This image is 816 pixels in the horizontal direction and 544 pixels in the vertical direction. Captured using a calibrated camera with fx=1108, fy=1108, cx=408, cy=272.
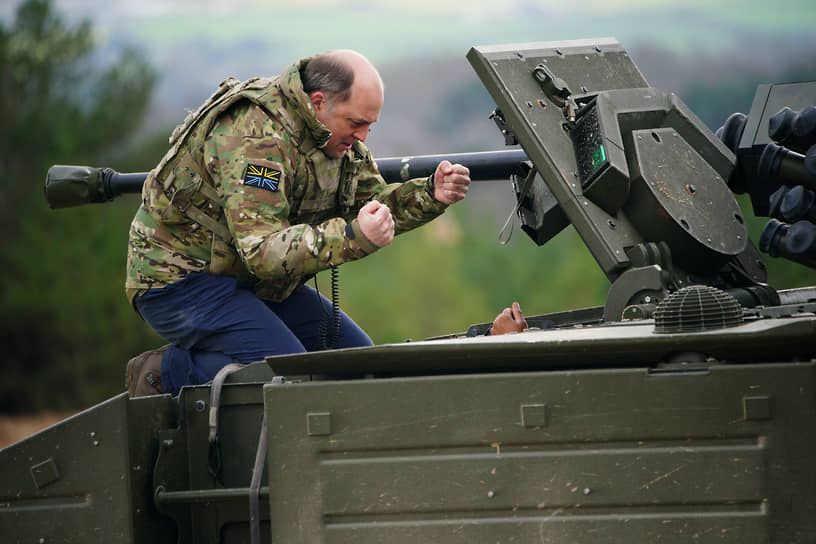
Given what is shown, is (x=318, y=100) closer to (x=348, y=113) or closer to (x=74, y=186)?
(x=348, y=113)

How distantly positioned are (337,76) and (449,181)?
0.62 m

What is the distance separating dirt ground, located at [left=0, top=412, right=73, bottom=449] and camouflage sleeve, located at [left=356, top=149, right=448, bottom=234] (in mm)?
16274

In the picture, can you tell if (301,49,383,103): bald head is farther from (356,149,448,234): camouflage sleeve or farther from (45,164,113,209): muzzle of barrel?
(45,164,113,209): muzzle of barrel

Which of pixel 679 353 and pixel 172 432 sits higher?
pixel 679 353

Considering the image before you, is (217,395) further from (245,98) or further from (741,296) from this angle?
(741,296)

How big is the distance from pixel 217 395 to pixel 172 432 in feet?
0.55

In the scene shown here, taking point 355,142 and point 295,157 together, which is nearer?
point 295,157

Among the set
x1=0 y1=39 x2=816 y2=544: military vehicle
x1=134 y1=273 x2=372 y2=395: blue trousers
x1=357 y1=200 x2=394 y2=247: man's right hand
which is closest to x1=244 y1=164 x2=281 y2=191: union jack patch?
x1=357 y1=200 x2=394 y2=247: man's right hand

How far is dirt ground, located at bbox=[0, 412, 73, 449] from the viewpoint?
1950 centimetres

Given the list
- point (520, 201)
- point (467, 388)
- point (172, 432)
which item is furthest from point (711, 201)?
point (172, 432)

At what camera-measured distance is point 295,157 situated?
3932mm

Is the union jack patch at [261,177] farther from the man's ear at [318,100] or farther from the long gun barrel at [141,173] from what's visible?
the long gun barrel at [141,173]

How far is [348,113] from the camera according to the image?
Answer: 13.2 feet

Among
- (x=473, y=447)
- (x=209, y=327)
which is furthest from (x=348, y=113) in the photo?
(x=473, y=447)
